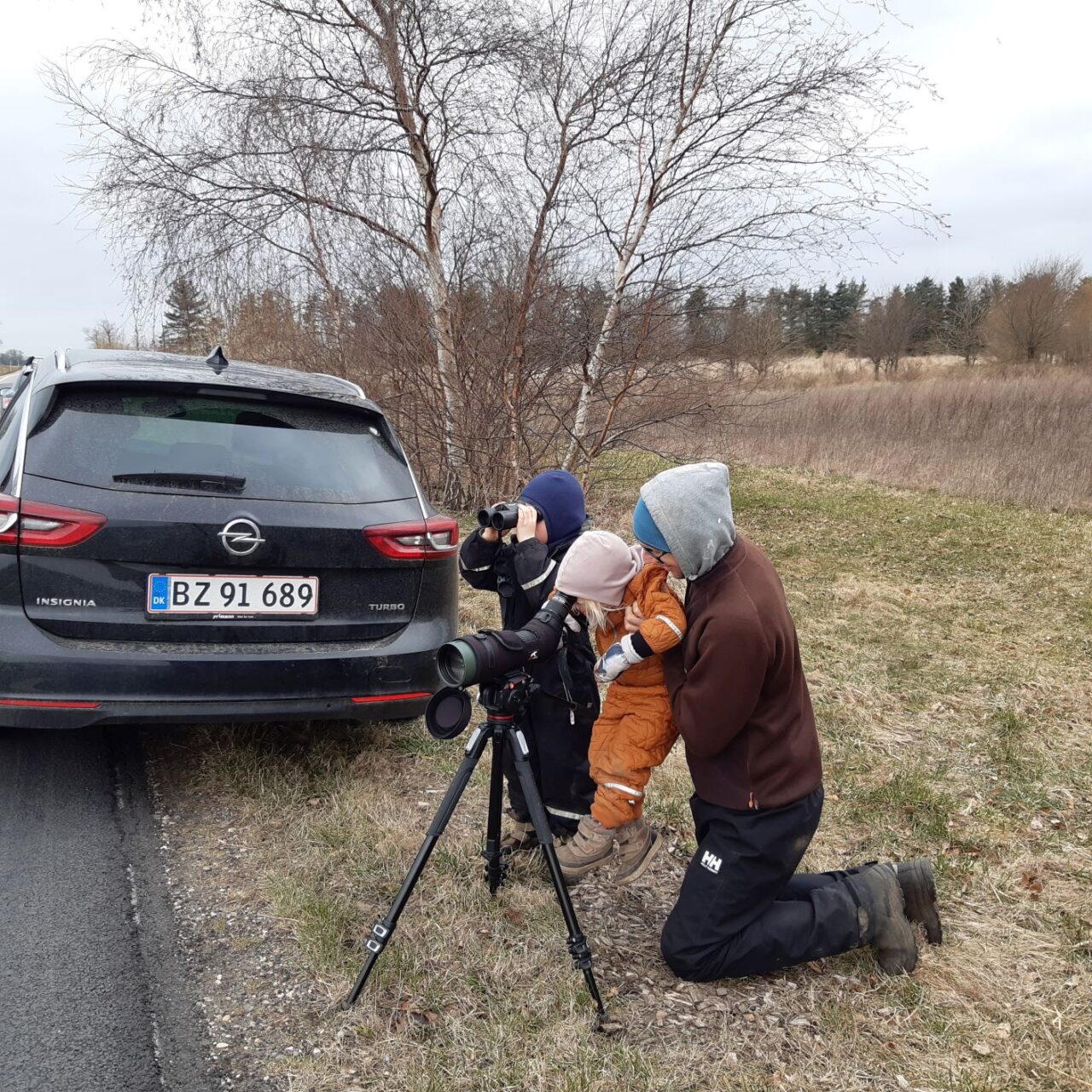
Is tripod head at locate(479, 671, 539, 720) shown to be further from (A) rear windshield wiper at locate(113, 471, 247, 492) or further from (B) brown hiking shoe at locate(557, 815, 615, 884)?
(A) rear windshield wiper at locate(113, 471, 247, 492)

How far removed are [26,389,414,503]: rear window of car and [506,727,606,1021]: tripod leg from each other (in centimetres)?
139

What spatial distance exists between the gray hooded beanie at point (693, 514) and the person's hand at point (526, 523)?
57 centimetres

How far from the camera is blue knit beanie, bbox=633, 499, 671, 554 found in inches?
98.2

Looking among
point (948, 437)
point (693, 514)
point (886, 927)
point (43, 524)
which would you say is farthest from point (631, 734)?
point (948, 437)

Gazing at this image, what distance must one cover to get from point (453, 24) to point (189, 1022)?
9.27m

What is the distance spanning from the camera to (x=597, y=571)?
2518mm

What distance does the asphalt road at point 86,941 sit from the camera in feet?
6.86

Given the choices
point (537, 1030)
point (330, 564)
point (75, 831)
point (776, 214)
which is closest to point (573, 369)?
point (776, 214)

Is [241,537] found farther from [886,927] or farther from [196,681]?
[886,927]

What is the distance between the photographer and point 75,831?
322 cm

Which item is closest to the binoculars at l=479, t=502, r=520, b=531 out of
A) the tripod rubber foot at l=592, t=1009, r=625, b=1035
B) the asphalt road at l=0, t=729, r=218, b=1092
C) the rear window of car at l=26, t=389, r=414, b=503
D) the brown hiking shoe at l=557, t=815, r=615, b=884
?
the rear window of car at l=26, t=389, r=414, b=503

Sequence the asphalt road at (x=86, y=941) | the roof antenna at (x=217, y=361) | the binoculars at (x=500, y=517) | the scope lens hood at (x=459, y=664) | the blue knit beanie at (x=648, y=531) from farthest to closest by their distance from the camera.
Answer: the roof antenna at (x=217, y=361)
the binoculars at (x=500, y=517)
the blue knit beanie at (x=648, y=531)
the scope lens hood at (x=459, y=664)
the asphalt road at (x=86, y=941)

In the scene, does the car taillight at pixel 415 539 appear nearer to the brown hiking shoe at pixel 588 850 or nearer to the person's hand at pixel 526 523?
the person's hand at pixel 526 523

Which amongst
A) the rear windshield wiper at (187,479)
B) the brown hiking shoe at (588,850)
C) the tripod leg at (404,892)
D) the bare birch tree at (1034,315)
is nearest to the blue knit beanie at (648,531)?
the tripod leg at (404,892)
